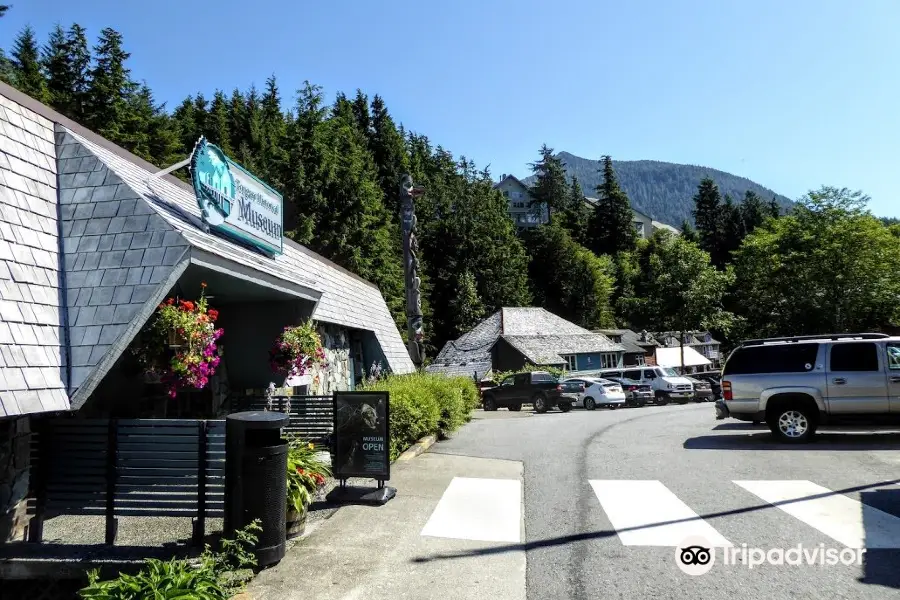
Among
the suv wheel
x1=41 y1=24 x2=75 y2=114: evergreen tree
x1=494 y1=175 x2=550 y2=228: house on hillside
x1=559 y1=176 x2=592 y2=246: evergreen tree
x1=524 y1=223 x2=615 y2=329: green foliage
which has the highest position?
x1=494 y1=175 x2=550 y2=228: house on hillside

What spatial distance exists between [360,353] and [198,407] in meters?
7.38

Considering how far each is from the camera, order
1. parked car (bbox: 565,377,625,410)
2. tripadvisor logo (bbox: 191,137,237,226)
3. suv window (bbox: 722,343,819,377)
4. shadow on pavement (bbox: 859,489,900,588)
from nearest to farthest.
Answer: shadow on pavement (bbox: 859,489,900,588)
tripadvisor logo (bbox: 191,137,237,226)
suv window (bbox: 722,343,819,377)
parked car (bbox: 565,377,625,410)

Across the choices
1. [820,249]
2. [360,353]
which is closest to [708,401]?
[820,249]

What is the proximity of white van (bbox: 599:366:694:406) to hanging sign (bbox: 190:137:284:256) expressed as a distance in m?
25.9

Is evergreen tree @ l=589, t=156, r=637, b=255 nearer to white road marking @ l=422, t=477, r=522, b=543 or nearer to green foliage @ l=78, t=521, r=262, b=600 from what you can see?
white road marking @ l=422, t=477, r=522, b=543

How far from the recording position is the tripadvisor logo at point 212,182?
8.02 m

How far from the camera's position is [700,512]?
705 cm

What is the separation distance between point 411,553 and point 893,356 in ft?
35.7

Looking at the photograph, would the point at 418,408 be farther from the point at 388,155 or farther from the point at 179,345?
the point at 388,155

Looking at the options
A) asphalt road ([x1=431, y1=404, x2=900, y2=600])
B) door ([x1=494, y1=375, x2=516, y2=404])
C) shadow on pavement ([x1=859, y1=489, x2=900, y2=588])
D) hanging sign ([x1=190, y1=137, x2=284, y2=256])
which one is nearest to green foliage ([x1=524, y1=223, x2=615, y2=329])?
door ([x1=494, y1=375, x2=516, y2=404])

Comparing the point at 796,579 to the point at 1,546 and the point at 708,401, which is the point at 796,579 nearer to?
the point at 1,546

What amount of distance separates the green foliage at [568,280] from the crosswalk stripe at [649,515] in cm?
7080

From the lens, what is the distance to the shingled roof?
559cm

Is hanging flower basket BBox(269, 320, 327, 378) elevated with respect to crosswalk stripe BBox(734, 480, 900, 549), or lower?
elevated
